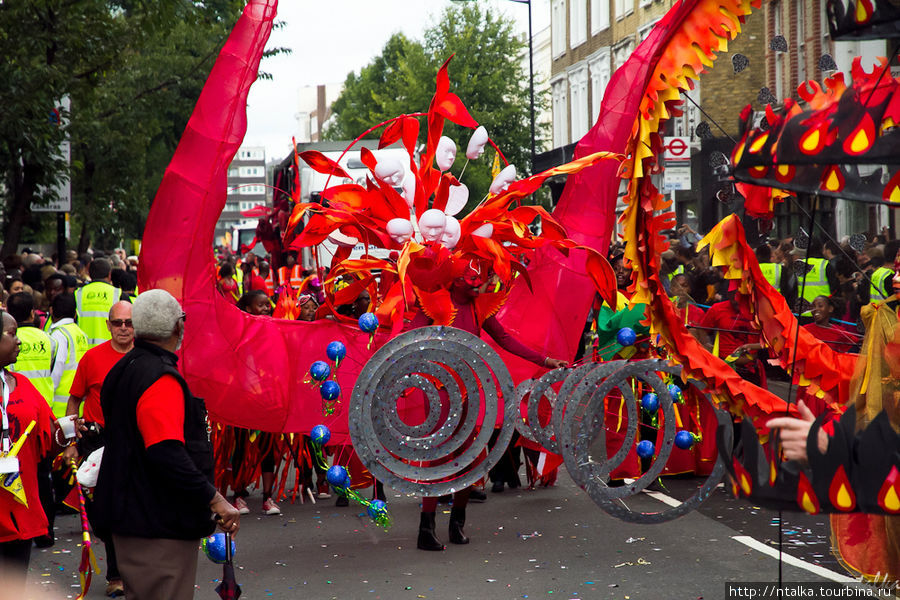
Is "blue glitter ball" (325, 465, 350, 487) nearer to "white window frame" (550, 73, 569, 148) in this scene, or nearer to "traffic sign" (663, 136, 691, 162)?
"traffic sign" (663, 136, 691, 162)

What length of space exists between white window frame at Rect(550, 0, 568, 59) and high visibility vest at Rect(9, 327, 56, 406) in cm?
3782

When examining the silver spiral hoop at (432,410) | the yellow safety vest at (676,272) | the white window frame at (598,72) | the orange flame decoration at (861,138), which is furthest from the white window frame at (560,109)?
the orange flame decoration at (861,138)

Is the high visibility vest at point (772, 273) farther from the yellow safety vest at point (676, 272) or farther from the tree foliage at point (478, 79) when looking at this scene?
the tree foliage at point (478, 79)

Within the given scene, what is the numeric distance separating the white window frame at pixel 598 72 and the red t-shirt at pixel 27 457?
33597 mm

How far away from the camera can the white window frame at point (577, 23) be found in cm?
4156

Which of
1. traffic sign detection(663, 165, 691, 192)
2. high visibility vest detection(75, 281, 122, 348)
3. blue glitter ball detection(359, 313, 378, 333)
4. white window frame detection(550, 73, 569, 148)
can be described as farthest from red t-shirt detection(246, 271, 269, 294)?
white window frame detection(550, 73, 569, 148)

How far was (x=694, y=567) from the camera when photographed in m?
7.12

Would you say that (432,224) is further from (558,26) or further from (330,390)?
(558,26)

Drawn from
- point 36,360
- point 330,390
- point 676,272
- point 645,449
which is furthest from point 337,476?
point 676,272

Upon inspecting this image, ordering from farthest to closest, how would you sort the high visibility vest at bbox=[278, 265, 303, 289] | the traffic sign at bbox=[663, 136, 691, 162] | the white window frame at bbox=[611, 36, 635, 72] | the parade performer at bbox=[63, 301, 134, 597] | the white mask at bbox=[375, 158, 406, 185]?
the white window frame at bbox=[611, 36, 635, 72]
the high visibility vest at bbox=[278, 265, 303, 289]
the white mask at bbox=[375, 158, 406, 185]
the traffic sign at bbox=[663, 136, 691, 162]
the parade performer at bbox=[63, 301, 134, 597]

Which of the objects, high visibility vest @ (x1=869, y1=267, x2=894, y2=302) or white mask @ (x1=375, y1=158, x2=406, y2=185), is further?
white mask @ (x1=375, y1=158, x2=406, y2=185)

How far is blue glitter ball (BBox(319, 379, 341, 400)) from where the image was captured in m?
7.09

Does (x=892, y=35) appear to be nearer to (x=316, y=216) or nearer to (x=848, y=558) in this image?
(x=848, y=558)

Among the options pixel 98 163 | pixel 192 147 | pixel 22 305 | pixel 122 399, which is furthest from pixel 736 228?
pixel 98 163
